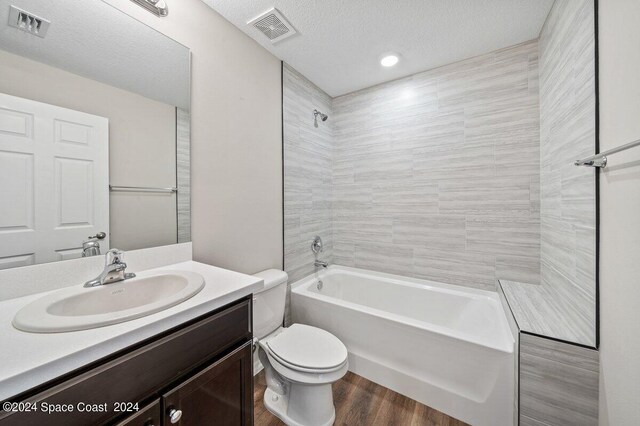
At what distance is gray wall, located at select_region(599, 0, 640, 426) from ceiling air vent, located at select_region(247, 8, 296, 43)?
1.56 metres

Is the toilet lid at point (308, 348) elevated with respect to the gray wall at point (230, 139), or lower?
lower

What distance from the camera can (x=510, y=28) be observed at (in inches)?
63.9

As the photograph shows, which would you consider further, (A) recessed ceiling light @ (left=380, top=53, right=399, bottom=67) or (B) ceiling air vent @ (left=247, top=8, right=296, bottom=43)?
(A) recessed ceiling light @ (left=380, top=53, right=399, bottom=67)

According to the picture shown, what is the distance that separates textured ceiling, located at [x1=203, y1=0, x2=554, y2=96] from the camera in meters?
1.44

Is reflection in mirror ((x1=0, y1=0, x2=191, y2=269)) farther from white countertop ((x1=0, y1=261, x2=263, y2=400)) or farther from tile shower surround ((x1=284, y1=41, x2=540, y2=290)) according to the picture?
tile shower surround ((x1=284, y1=41, x2=540, y2=290))

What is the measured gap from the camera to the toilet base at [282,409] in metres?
1.32

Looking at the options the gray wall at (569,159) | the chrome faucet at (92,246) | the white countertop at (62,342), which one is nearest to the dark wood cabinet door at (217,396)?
the white countertop at (62,342)

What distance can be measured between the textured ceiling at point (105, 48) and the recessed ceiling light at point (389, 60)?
4.79ft

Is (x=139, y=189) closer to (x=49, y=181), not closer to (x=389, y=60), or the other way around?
(x=49, y=181)

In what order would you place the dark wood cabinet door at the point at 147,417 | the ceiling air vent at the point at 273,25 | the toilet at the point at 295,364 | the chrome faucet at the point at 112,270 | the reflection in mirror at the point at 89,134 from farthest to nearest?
Answer: 1. the ceiling air vent at the point at 273,25
2. the toilet at the point at 295,364
3. the chrome faucet at the point at 112,270
4. the reflection in mirror at the point at 89,134
5. the dark wood cabinet door at the point at 147,417

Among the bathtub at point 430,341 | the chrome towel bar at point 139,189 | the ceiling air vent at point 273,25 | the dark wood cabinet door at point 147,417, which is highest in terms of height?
the ceiling air vent at point 273,25

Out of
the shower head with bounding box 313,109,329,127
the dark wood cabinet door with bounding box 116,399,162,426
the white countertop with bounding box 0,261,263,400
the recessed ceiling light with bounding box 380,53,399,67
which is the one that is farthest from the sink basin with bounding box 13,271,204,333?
the recessed ceiling light with bounding box 380,53,399,67

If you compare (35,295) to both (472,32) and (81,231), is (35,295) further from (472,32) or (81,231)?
(472,32)

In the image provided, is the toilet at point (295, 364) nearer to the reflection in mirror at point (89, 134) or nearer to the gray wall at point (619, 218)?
the reflection in mirror at point (89, 134)
